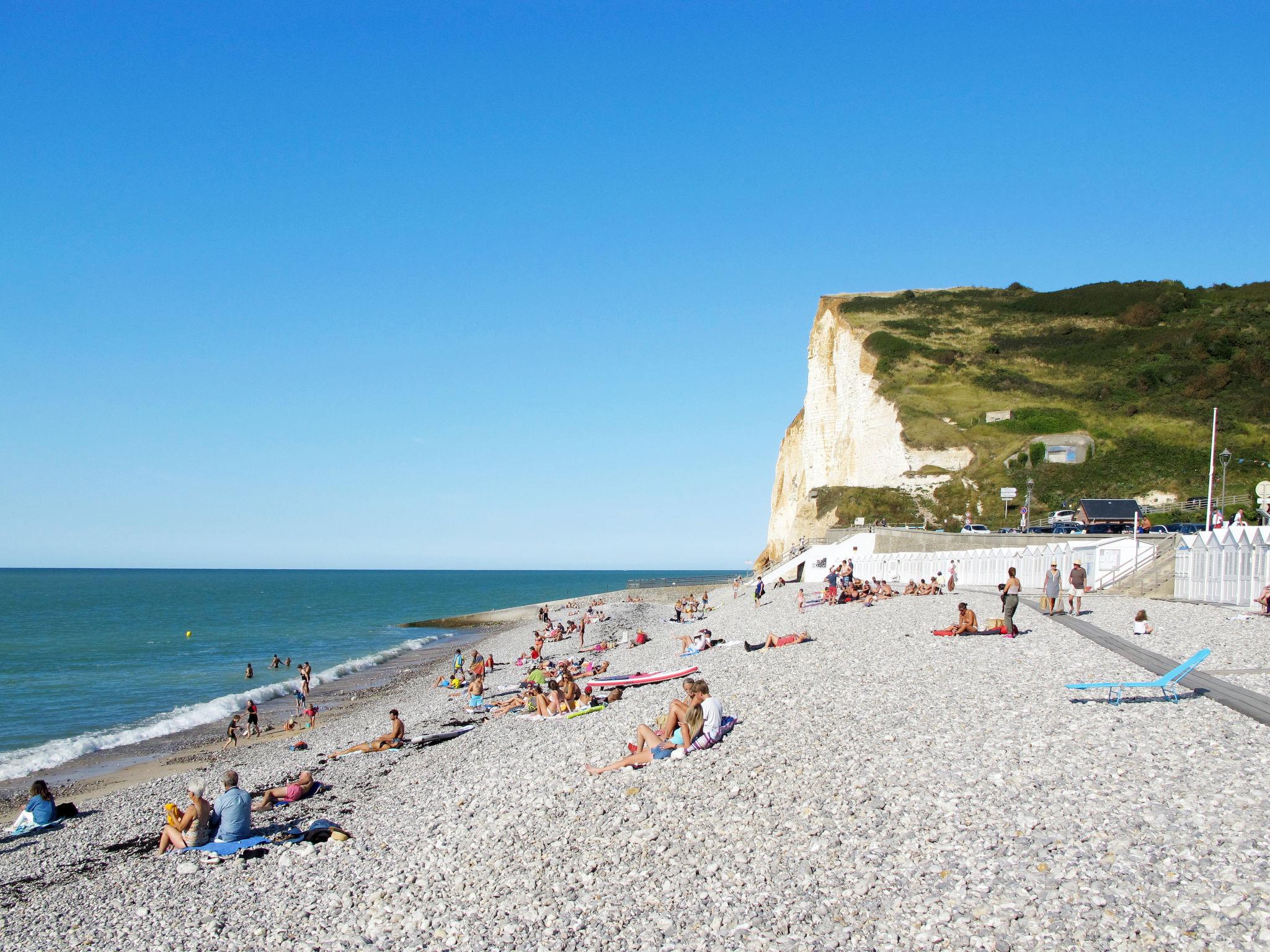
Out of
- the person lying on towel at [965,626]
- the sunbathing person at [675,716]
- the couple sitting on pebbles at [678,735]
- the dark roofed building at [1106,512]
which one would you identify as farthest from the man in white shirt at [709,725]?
the dark roofed building at [1106,512]

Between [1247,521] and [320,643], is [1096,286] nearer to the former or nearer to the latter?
[1247,521]

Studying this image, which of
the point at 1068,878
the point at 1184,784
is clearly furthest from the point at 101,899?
the point at 1184,784

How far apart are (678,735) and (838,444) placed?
56.7 m

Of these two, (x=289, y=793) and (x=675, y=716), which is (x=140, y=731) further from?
(x=675, y=716)

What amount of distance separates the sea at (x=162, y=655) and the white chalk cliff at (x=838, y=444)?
27488 mm

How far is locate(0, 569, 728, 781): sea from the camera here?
78.0ft

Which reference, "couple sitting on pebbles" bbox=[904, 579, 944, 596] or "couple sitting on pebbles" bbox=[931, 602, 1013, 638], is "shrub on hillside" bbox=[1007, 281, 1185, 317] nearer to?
"couple sitting on pebbles" bbox=[904, 579, 944, 596]

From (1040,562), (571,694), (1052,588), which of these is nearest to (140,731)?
(571,694)

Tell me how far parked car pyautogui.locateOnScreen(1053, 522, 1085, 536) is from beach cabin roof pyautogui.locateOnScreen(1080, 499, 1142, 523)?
1.40 feet

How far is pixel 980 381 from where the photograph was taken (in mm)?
63500

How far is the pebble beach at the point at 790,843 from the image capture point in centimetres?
571

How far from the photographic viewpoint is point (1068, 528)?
3850 cm

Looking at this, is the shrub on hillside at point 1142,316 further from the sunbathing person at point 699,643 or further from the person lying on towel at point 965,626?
the person lying on towel at point 965,626

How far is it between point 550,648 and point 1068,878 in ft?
104
